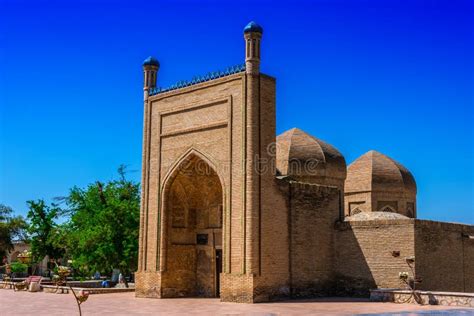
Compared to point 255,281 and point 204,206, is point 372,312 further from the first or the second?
point 204,206

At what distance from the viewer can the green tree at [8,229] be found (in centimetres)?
4103

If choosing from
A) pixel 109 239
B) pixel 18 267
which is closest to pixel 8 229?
pixel 18 267

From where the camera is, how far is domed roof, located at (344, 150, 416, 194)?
26141mm

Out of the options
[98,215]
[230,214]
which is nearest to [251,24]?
[230,214]

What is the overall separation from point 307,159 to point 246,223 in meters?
6.95

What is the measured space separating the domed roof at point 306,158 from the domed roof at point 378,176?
8.87ft

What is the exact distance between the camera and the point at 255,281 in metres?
16.6

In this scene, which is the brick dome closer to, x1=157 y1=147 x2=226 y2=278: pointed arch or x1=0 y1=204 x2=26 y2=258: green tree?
x1=157 y1=147 x2=226 y2=278: pointed arch

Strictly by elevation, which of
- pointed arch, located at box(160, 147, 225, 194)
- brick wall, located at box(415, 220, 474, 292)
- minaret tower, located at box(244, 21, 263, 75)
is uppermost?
minaret tower, located at box(244, 21, 263, 75)

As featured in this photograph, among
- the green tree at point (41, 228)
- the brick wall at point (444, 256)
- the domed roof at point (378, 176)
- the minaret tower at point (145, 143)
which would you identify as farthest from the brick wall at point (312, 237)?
the green tree at point (41, 228)

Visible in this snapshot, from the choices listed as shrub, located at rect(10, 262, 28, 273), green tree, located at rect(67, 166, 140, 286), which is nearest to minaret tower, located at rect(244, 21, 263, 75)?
green tree, located at rect(67, 166, 140, 286)

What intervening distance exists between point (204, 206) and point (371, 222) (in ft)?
18.5

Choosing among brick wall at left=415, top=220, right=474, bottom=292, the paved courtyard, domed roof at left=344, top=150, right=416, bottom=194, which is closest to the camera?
the paved courtyard

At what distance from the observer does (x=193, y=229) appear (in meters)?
20.7
